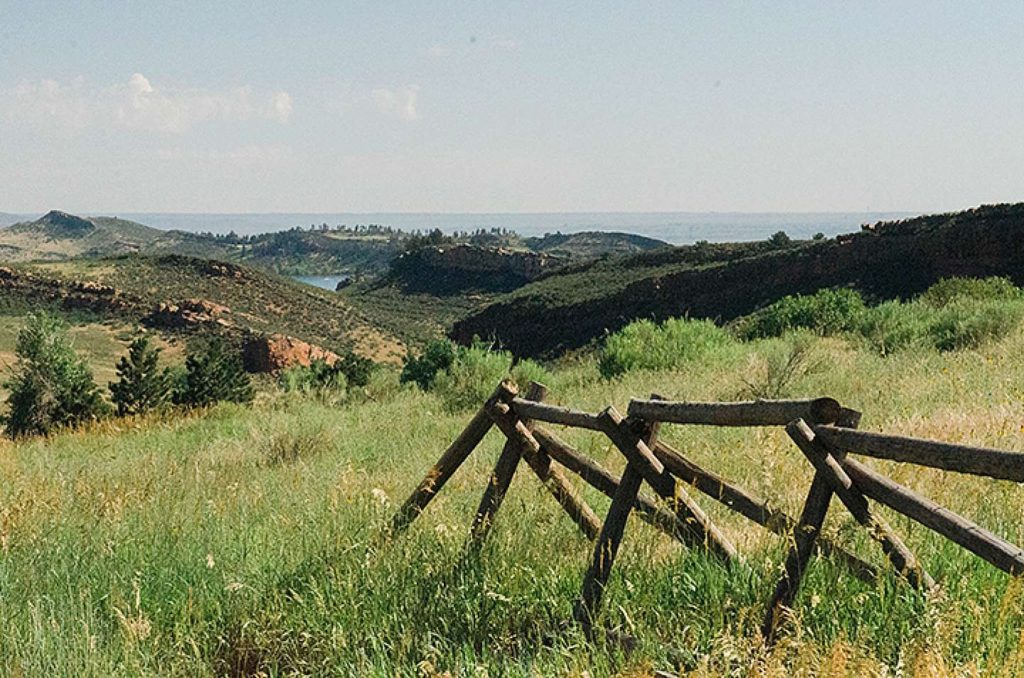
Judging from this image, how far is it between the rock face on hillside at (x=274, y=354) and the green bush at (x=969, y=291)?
51.0 m

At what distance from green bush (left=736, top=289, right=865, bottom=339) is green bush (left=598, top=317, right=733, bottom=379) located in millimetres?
2414

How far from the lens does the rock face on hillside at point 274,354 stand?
64875mm

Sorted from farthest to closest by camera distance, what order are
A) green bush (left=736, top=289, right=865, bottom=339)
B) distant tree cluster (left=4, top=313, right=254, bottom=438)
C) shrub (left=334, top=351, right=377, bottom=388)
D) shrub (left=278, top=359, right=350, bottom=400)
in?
distant tree cluster (left=4, top=313, right=254, bottom=438), shrub (left=334, top=351, right=377, bottom=388), green bush (left=736, top=289, right=865, bottom=339), shrub (left=278, top=359, right=350, bottom=400)

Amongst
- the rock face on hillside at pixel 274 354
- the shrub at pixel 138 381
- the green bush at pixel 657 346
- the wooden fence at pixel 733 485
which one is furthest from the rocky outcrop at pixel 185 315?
the wooden fence at pixel 733 485

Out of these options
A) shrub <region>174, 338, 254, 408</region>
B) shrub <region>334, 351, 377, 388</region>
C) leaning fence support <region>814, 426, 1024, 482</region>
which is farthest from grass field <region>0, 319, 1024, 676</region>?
shrub <region>174, 338, 254, 408</region>

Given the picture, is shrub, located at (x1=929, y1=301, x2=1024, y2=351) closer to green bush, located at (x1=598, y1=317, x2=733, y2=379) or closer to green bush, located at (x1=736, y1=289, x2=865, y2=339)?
green bush, located at (x1=736, y1=289, x2=865, y2=339)

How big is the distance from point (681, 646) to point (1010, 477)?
123 cm

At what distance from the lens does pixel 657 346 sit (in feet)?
52.6

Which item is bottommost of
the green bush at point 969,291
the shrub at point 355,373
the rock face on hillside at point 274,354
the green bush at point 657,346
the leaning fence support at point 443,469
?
the rock face on hillside at point 274,354

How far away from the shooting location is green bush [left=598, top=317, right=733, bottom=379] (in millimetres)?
15391

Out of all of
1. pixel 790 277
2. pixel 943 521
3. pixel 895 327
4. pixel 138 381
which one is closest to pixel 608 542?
pixel 943 521

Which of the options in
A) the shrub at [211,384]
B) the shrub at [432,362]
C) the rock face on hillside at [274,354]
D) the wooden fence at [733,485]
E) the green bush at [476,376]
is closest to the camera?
the wooden fence at [733,485]

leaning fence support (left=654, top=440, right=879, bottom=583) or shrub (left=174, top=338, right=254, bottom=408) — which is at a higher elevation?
leaning fence support (left=654, top=440, right=879, bottom=583)

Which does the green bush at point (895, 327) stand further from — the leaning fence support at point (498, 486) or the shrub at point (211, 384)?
the shrub at point (211, 384)
